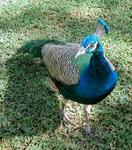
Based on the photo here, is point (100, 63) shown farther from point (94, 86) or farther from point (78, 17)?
point (78, 17)

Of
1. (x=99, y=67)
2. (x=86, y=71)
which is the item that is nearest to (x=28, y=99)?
(x=86, y=71)

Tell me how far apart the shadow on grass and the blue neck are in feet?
2.44

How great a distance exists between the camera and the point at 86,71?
337cm

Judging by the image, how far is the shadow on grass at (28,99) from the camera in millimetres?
3768

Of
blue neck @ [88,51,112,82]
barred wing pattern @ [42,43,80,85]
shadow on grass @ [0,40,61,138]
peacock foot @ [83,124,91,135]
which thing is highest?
blue neck @ [88,51,112,82]

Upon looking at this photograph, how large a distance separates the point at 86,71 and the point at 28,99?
0.89 meters

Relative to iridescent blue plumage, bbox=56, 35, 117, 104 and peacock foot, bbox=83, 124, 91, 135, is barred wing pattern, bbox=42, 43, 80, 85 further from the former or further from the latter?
peacock foot, bbox=83, 124, 91, 135

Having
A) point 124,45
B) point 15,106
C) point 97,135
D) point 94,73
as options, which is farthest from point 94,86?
point 124,45

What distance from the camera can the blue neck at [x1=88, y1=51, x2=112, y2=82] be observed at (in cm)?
324

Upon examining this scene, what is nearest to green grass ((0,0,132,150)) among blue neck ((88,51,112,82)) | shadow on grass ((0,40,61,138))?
shadow on grass ((0,40,61,138))

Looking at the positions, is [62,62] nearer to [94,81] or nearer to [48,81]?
[94,81]

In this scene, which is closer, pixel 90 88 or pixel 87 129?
pixel 90 88

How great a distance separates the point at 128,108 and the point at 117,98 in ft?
0.53

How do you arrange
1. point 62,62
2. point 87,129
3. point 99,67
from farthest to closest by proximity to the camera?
point 87,129
point 62,62
point 99,67
